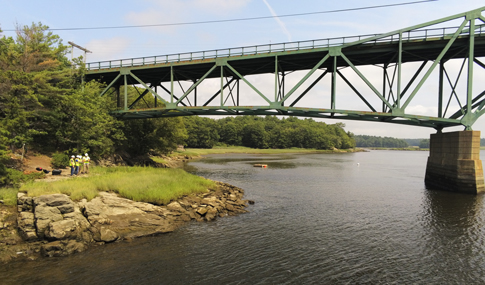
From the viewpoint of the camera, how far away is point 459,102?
101 ft

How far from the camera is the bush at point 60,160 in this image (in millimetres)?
27922

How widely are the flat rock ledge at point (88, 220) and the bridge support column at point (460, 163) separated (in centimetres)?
2777

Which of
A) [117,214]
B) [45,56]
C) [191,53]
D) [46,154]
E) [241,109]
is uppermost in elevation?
[191,53]

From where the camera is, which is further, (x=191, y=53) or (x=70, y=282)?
(x=191, y=53)

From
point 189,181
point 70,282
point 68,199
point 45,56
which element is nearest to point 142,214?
point 68,199

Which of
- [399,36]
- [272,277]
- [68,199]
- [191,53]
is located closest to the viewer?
[272,277]

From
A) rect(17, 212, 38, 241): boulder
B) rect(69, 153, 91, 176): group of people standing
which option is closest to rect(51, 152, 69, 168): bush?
rect(69, 153, 91, 176): group of people standing

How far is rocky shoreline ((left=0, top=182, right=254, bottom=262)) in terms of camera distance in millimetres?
14000

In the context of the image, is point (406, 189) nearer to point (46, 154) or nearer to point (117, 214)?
point (117, 214)

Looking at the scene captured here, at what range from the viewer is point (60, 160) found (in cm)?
2828

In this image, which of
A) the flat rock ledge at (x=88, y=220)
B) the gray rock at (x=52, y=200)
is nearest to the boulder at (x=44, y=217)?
the flat rock ledge at (x=88, y=220)

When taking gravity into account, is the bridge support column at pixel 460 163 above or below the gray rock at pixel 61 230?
above

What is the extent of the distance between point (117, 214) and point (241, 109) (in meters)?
21.7

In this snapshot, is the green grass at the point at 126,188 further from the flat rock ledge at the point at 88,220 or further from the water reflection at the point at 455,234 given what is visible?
the water reflection at the point at 455,234
